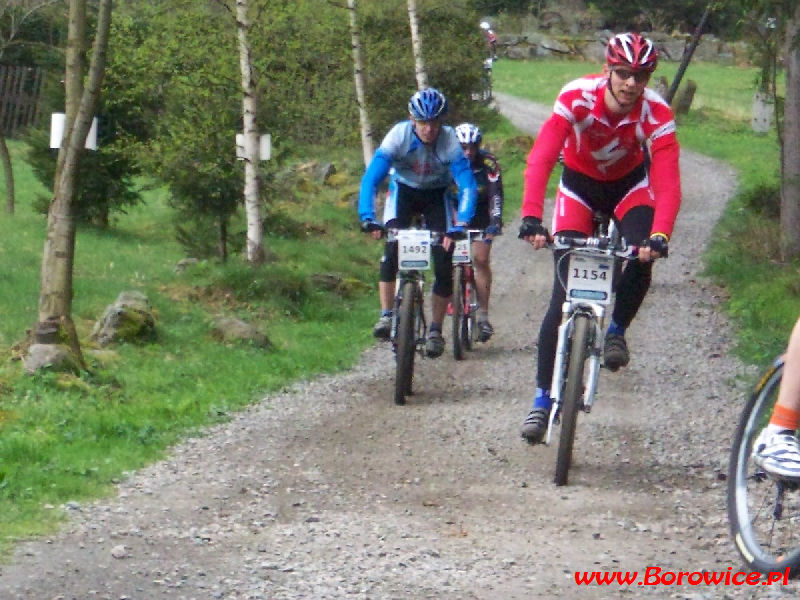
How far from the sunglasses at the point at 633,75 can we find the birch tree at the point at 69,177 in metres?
4.51

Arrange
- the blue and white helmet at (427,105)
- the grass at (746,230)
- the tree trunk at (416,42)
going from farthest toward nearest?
the tree trunk at (416,42)
the grass at (746,230)
the blue and white helmet at (427,105)

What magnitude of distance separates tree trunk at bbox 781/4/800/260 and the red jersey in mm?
9612

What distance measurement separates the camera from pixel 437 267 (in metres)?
10.6

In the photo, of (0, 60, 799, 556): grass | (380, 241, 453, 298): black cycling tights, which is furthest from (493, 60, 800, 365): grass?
(380, 241, 453, 298): black cycling tights

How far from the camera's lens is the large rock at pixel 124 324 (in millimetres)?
11742

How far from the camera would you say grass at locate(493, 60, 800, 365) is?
43.3 ft

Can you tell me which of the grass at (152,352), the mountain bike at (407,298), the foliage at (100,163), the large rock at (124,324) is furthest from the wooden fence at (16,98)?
the mountain bike at (407,298)

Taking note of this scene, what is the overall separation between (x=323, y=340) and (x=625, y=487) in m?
5.98

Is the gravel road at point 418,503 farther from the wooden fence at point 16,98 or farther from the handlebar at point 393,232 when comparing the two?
the wooden fence at point 16,98

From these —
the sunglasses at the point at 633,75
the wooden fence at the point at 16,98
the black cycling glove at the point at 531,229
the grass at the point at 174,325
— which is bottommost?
the grass at the point at 174,325

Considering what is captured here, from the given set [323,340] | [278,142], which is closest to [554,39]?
[278,142]

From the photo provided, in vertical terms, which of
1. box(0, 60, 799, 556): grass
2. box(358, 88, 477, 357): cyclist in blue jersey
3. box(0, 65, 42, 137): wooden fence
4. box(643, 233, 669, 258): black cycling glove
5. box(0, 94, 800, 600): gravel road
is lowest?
box(0, 94, 800, 600): gravel road

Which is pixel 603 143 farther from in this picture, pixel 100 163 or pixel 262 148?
pixel 100 163

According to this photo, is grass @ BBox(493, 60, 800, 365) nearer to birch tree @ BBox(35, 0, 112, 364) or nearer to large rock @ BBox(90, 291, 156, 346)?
large rock @ BBox(90, 291, 156, 346)
